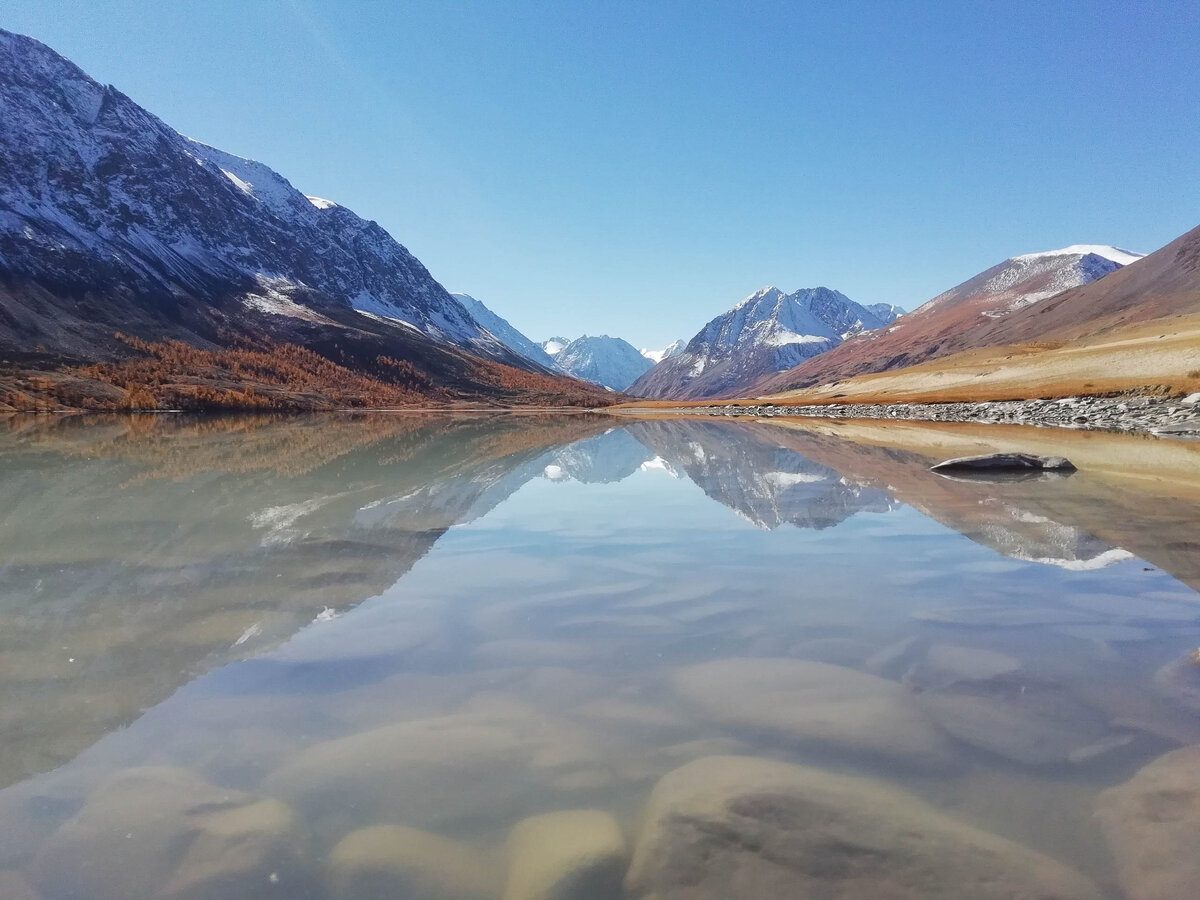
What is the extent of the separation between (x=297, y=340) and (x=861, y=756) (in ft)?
549

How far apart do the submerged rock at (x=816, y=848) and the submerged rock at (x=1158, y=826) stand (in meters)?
0.36

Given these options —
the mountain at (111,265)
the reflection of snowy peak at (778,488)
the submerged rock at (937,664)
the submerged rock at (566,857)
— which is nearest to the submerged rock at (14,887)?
the submerged rock at (566,857)

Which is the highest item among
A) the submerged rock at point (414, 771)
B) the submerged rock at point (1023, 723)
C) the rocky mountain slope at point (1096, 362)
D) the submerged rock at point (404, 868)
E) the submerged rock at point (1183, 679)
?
the rocky mountain slope at point (1096, 362)

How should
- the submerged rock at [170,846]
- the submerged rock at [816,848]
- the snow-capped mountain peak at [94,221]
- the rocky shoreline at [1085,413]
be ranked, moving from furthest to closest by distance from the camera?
the snow-capped mountain peak at [94,221], the rocky shoreline at [1085,413], the submerged rock at [170,846], the submerged rock at [816,848]

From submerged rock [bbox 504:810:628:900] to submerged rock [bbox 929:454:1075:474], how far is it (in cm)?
2031

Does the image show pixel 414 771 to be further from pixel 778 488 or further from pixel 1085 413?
pixel 1085 413

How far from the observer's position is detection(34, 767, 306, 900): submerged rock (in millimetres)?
3617

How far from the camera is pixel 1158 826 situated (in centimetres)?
391

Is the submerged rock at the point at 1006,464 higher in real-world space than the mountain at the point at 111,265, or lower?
lower

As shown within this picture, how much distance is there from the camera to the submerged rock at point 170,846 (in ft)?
11.9

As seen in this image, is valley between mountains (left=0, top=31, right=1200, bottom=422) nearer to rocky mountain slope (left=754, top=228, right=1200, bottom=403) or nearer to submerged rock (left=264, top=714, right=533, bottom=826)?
rocky mountain slope (left=754, top=228, right=1200, bottom=403)

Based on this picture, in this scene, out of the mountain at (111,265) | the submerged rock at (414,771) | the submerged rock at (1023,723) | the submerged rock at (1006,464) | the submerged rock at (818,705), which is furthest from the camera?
the mountain at (111,265)

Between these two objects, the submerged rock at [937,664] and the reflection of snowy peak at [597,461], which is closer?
the submerged rock at [937,664]

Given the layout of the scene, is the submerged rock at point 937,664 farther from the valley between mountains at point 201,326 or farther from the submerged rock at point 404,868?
the valley between mountains at point 201,326
